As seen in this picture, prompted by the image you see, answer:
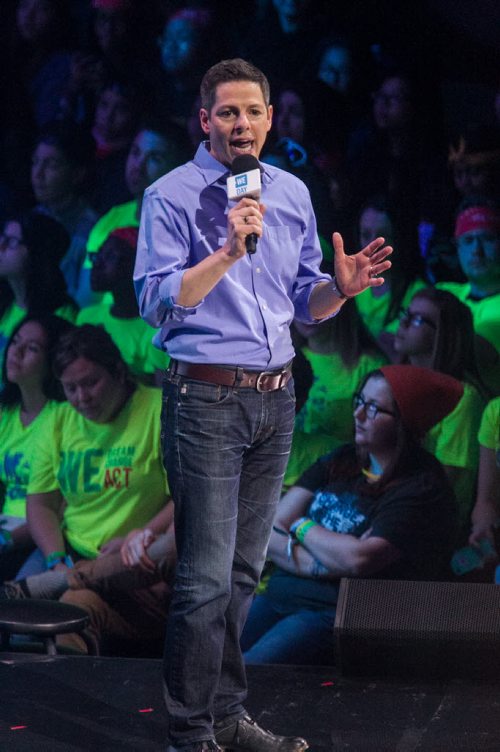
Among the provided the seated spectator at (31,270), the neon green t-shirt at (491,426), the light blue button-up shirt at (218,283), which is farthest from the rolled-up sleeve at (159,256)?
the seated spectator at (31,270)

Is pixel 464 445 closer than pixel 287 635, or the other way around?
pixel 464 445

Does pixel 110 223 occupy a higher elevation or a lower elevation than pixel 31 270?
higher

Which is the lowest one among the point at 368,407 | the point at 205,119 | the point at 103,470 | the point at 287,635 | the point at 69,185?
the point at 287,635

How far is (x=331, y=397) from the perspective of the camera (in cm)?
377

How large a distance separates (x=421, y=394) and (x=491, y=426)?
0.27 metres

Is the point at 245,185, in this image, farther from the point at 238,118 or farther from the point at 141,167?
the point at 141,167

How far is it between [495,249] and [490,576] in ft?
3.77

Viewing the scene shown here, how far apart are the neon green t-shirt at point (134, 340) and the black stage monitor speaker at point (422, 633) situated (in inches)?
51.2

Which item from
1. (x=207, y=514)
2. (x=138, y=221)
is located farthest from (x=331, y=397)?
(x=207, y=514)

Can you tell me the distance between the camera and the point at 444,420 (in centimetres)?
366

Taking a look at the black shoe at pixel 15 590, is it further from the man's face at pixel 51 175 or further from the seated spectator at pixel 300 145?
the seated spectator at pixel 300 145

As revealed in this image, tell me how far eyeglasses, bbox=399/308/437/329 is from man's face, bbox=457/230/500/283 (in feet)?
0.69

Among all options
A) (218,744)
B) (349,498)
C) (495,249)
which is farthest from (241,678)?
(495,249)

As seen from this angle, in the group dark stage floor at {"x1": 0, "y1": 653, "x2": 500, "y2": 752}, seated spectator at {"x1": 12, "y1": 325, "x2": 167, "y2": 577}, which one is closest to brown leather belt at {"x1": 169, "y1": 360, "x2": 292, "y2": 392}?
dark stage floor at {"x1": 0, "y1": 653, "x2": 500, "y2": 752}
